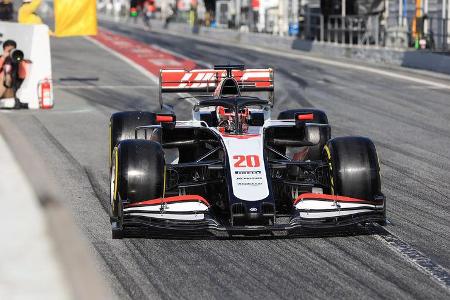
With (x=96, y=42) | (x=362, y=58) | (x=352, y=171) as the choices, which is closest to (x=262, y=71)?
(x=352, y=171)

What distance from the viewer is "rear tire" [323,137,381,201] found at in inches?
369

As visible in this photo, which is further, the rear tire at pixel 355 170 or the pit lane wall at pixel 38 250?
the rear tire at pixel 355 170

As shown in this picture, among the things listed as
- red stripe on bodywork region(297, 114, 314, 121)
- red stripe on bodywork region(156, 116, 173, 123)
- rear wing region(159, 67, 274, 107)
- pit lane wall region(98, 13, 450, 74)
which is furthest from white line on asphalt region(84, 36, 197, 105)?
red stripe on bodywork region(156, 116, 173, 123)

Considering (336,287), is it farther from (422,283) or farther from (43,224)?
(43,224)

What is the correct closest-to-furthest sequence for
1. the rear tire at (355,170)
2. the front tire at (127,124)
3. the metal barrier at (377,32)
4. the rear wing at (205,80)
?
the rear tire at (355,170), the front tire at (127,124), the rear wing at (205,80), the metal barrier at (377,32)

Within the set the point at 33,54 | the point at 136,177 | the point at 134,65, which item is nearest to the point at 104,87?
the point at 33,54

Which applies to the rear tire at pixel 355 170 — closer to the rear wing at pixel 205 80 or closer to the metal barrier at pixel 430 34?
the rear wing at pixel 205 80

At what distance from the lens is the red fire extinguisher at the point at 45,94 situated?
20.4m

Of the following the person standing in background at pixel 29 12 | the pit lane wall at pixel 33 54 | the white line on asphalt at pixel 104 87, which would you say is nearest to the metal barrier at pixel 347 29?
the white line on asphalt at pixel 104 87

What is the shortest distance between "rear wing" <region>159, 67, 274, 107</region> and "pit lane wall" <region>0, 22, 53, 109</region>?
9070 millimetres

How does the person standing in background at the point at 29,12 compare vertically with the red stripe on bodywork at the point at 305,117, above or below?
above

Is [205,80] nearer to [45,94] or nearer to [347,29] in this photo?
[45,94]

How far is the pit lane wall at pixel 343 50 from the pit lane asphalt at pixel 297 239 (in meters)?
5.29

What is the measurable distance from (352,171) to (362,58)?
25837 mm
